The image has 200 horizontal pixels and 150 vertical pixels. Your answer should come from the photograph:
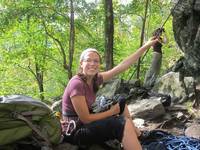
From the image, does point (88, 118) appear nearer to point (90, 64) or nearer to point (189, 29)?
point (90, 64)

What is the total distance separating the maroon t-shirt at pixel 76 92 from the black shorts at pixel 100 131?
0.33 meters

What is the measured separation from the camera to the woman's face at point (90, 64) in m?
4.64

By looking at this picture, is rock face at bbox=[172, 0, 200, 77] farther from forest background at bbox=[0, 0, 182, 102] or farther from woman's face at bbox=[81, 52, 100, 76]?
woman's face at bbox=[81, 52, 100, 76]

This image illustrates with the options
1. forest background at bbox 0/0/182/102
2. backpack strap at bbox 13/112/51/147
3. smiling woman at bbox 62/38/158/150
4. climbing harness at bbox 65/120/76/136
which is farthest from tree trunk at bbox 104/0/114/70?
backpack strap at bbox 13/112/51/147

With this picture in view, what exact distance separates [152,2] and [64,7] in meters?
5.56

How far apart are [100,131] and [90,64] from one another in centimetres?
90

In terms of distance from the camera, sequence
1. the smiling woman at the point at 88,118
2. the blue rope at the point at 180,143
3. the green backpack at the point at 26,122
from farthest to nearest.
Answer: the blue rope at the point at 180,143
the smiling woman at the point at 88,118
the green backpack at the point at 26,122

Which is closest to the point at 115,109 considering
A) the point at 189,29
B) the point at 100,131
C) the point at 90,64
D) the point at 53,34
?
the point at 100,131

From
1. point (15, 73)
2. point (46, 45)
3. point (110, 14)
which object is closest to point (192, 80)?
point (110, 14)

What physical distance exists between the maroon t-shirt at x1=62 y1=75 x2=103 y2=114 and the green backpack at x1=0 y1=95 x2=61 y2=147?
0.37 meters

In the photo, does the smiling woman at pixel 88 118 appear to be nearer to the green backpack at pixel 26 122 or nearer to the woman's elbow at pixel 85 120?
the woman's elbow at pixel 85 120

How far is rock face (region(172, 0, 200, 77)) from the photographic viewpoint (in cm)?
1027

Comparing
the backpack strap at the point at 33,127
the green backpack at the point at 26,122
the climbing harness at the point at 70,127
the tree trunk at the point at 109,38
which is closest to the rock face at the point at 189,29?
the tree trunk at the point at 109,38

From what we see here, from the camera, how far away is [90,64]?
463 cm
